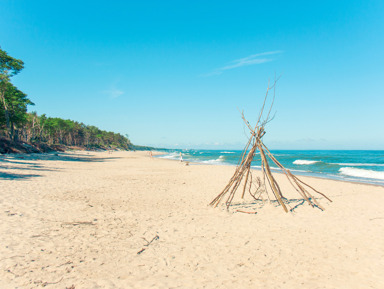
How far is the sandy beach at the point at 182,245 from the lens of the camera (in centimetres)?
345

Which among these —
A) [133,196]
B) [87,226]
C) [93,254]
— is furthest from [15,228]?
[133,196]

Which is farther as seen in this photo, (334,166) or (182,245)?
(334,166)

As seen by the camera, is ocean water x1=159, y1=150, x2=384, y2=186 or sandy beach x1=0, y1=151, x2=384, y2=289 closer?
sandy beach x1=0, y1=151, x2=384, y2=289

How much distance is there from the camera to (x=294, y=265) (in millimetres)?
3959

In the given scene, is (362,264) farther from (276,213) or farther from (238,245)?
(276,213)

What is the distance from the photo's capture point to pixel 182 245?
4.66 metres

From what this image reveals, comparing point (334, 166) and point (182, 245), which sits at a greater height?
point (334, 166)

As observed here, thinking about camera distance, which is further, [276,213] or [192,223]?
[276,213]

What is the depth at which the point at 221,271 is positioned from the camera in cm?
372

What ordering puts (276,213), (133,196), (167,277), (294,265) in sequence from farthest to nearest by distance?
(133,196), (276,213), (294,265), (167,277)

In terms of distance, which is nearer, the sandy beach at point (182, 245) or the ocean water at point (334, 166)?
the sandy beach at point (182, 245)

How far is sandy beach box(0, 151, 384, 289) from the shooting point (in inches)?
136

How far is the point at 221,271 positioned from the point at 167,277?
0.93m

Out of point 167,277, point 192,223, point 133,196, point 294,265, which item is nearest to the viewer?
point 167,277
